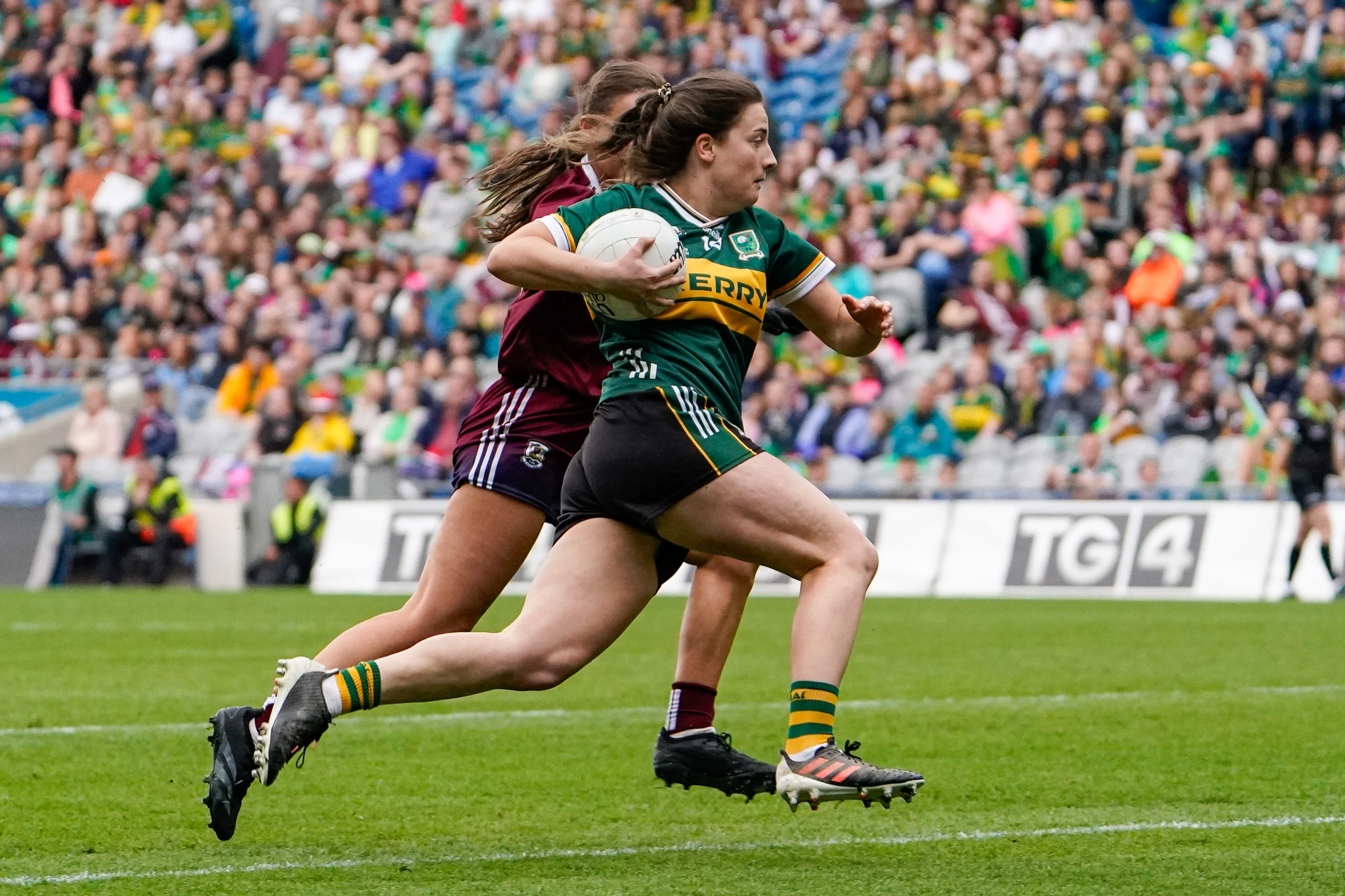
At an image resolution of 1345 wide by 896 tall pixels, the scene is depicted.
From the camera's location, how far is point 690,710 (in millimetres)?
5527

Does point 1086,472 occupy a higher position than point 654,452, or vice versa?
point 654,452

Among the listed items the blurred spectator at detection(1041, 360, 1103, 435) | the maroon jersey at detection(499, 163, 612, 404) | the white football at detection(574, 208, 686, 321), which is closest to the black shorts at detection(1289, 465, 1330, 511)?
the blurred spectator at detection(1041, 360, 1103, 435)

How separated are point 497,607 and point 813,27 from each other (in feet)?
32.6

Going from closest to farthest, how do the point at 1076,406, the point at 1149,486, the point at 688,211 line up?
the point at 688,211 → the point at 1149,486 → the point at 1076,406

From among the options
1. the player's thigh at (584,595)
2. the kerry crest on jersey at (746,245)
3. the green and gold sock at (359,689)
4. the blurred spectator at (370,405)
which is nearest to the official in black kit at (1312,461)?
the blurred spectator at (370,405)

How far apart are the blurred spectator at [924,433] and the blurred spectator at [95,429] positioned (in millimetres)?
8057

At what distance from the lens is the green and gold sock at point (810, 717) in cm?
468

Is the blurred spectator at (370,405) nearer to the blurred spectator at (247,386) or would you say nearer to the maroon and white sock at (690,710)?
the blurred spectator at (247,386)

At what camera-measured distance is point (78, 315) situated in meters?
22.4

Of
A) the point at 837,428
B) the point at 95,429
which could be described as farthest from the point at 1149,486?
the point at 95,429

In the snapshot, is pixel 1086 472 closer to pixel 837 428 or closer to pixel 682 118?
pixel 837 428

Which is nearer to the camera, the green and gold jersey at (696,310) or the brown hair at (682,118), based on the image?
the green and gold jersey at (696,310)

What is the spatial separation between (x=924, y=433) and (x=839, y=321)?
12.1 m

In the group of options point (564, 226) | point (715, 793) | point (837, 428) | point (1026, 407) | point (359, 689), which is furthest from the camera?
point (837, 428)
